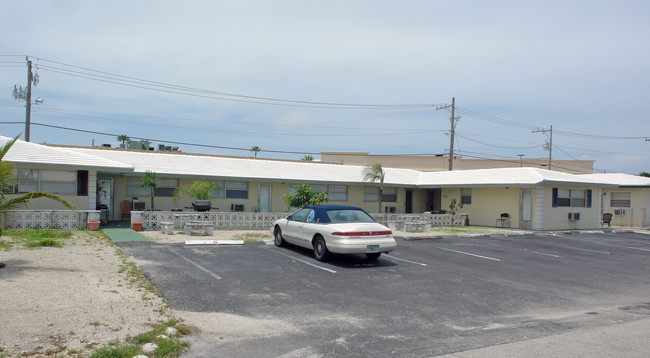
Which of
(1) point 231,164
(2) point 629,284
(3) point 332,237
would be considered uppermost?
(1) point 231,164

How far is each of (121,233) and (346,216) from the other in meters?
9.48

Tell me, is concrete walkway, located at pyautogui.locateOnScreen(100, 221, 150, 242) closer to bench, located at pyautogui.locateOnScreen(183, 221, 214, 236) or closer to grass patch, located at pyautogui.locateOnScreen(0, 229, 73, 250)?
grass patch, located at pyautogui.locateOnScreen(0, 229, 73, 250)

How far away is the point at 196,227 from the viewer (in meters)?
18.9

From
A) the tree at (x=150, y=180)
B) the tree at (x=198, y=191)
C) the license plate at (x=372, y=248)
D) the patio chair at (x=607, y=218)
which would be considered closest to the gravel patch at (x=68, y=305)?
the license plate at (x=372, y=248)

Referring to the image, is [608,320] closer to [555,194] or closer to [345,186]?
[555,194]

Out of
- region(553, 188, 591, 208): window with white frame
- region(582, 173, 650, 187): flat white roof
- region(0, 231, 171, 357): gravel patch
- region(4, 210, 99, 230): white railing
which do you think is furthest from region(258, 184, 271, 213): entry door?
region(582, 173, 650, 187): flat white roof

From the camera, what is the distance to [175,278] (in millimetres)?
9773

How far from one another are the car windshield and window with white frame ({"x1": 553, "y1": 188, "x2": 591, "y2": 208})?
17258 millimetres

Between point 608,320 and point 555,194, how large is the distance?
65.9 feet

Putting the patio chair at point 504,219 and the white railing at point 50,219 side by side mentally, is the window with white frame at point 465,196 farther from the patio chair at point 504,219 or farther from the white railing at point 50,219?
the white railing at point 50,219

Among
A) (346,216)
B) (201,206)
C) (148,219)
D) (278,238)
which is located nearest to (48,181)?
(148,219)

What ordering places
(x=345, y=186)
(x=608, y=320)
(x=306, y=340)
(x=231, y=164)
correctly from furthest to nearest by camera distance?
(x=345, y=186) → (x=231, y=164) → (x=608, y=320) → (x=306, y=340)

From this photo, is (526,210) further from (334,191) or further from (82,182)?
(82,182)

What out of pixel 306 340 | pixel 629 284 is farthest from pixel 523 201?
pixel 306 340
